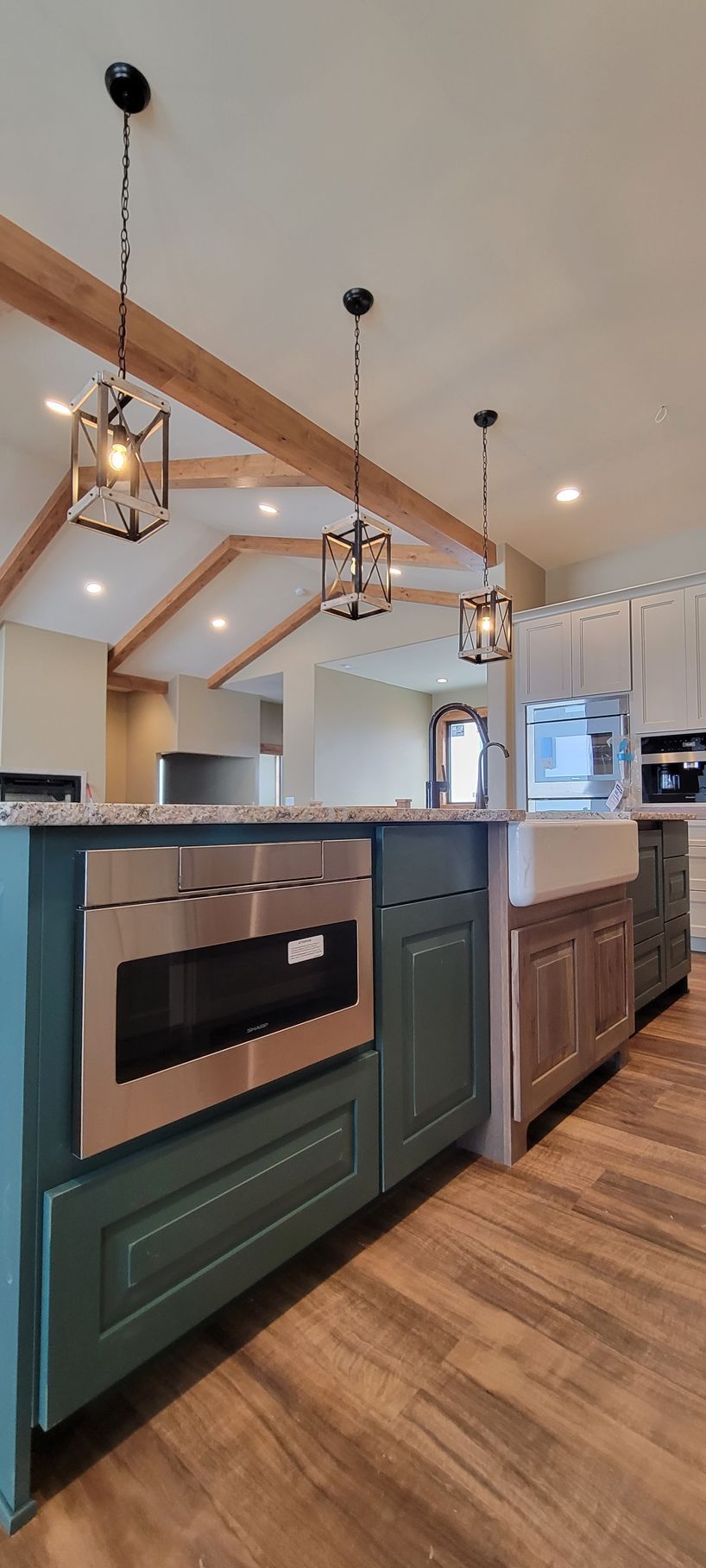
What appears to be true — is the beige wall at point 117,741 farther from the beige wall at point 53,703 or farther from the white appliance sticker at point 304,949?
the white appliance sticker at point 304,949

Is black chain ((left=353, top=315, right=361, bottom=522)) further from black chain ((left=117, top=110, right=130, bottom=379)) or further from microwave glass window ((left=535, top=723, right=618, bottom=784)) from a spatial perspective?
microwave glass window ((left=535, top=723, right=618, bottom=784))

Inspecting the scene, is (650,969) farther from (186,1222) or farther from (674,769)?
(186,1222)

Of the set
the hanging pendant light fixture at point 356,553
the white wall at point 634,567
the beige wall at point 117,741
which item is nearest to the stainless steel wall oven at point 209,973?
the hanging pendant light fixture at point 356,553

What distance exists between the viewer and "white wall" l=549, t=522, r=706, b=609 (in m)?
4.92

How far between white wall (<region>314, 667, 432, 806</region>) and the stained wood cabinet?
5713mm

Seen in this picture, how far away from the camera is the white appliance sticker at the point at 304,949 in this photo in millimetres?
1165

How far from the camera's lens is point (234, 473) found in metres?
4.70

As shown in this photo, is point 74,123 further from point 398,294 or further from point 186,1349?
point 186,1349

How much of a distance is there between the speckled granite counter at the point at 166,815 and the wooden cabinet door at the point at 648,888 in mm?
1622

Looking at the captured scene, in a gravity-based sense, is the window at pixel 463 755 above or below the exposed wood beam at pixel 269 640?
below

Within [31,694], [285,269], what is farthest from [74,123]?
[31,694]

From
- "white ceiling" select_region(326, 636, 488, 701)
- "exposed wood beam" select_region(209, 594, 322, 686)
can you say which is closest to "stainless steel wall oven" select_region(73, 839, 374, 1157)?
"white ceiling" select_region(326, 636, 488, 701)

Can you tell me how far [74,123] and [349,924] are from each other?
8.61 feet

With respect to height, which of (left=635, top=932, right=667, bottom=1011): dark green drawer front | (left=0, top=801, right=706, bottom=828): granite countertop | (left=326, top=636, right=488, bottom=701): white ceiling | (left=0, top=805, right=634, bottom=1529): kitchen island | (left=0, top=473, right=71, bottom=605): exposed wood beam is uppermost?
(left=0, top=473, right=71, bottom=605): exposed wood beam
